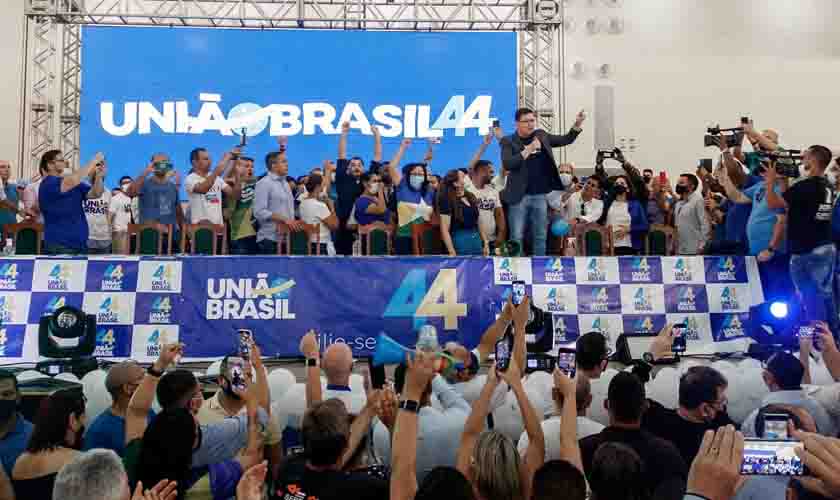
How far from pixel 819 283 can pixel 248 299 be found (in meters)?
4.65

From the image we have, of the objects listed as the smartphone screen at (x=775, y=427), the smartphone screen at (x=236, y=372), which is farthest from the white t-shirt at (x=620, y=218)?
the smartphone screen at (x=775, y=427)

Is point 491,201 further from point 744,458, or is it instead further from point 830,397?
point 744,458

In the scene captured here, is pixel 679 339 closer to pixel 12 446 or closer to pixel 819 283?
pixel 819 283

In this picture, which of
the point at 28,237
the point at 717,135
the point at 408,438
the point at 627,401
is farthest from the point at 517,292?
the point at 28,237

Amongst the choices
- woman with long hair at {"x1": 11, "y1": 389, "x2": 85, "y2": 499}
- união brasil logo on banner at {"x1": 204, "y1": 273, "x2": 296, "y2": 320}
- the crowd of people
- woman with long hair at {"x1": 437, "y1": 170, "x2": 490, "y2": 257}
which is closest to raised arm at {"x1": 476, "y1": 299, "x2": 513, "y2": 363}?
the crowd of people

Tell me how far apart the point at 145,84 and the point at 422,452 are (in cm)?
1174

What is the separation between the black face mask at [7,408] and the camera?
3119 millimetres

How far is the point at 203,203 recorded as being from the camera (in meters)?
8.12

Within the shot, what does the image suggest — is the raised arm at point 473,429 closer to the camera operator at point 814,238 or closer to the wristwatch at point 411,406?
the wristwatch at point 411,406

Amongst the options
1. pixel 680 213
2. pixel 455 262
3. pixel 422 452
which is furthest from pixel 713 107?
pixel 422 452

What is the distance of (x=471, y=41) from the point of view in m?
13.9

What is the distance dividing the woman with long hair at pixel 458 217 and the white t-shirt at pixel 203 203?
7.27 feet

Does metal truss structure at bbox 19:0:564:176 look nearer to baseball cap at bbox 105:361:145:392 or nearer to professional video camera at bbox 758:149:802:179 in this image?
professional video camera at bbox 758:149:802:179

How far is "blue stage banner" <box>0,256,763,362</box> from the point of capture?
269 inches
